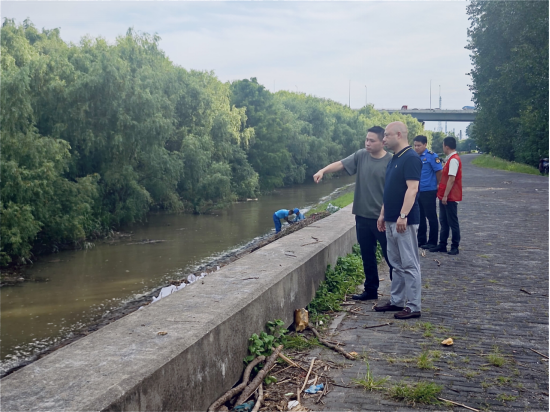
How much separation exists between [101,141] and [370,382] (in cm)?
2263

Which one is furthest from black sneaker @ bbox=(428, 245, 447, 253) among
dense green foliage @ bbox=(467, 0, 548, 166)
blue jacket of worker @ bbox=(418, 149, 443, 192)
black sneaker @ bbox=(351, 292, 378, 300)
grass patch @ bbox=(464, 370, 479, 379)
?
dense green foliage @ bbox=(467, 0, 548, 166)

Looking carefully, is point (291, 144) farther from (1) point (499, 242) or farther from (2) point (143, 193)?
(1) point (499, 242)

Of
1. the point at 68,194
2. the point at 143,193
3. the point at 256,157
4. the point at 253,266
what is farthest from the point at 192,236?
the point at 256,157

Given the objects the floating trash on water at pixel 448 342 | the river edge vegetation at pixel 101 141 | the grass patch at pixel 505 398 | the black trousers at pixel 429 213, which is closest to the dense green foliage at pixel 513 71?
the river edge vegetation at pixel 101 141

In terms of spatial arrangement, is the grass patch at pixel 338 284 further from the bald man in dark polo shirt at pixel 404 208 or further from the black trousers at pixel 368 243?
the bald man in dark polo shirt at pixel 404 208

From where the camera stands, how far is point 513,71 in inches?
1358

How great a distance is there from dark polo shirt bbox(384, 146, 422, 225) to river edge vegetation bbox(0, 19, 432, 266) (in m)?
14.5

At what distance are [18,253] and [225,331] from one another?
15959 millimetres

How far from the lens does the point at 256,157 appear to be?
48.1 metres

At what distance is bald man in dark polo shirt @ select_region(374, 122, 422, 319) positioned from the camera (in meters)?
5.56

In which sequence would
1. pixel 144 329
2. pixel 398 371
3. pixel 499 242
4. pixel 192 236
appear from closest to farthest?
pixel 144 329
pixel 398 371
pixel 499 242
pixel 192 236

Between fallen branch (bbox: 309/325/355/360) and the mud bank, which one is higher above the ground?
fallen branch (bbox: 309/325/355/360)

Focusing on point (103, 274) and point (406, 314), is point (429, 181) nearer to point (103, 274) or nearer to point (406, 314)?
point (406, 314)

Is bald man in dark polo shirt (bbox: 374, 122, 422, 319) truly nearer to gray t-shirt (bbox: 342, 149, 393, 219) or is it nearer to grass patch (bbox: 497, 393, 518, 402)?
gray t-shirt (bbox: 342, 149, 393, 219)
